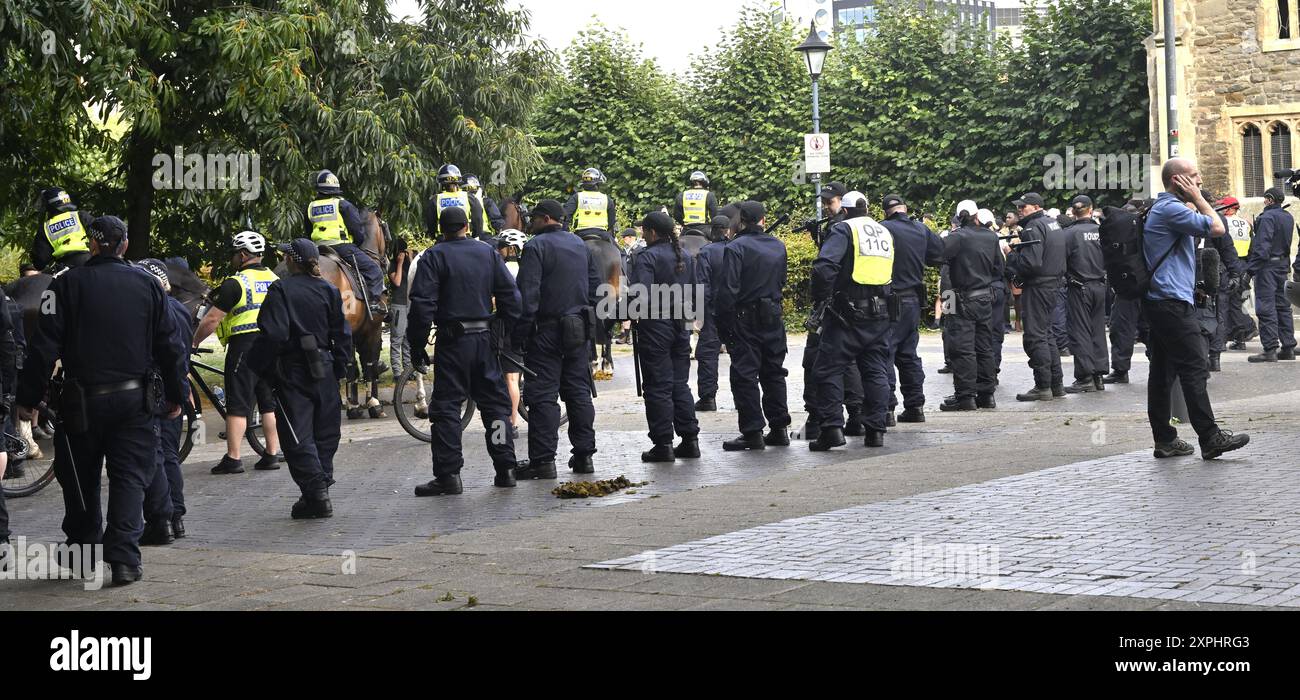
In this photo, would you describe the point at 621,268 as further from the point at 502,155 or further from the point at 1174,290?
the point at 502,155

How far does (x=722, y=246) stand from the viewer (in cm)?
1385

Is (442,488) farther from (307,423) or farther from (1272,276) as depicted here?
(1272,276)

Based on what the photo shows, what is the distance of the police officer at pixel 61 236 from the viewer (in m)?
10.1

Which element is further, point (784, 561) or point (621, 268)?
point (621, 268)

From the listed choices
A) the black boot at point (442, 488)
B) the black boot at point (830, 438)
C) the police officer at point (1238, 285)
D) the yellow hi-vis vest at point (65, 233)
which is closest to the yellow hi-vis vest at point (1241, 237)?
the police officer at point (1238, 285)

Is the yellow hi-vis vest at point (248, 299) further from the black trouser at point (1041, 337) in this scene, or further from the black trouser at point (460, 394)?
the black trouser at point (1041, 337)

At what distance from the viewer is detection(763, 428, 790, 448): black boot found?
44.2 ft

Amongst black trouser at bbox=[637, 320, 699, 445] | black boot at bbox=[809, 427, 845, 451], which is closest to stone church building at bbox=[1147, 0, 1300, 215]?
black boot at bbox=[809, 427, 845, 451]

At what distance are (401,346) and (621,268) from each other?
8.88 ft

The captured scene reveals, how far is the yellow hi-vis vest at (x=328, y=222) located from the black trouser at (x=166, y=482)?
547 cm

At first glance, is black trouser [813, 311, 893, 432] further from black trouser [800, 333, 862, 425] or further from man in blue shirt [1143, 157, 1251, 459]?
man in blue shirt [1143, 157, 1251, 459]

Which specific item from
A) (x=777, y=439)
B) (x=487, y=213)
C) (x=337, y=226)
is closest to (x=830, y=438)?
(x=777, y=439)

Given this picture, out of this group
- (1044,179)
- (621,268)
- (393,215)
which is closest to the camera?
(621,268)
